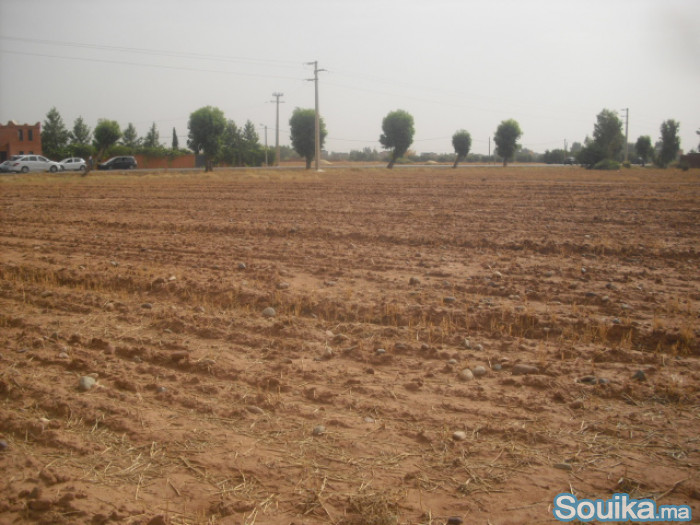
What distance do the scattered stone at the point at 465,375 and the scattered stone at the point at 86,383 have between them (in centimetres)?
296

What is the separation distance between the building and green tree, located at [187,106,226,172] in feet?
86.4

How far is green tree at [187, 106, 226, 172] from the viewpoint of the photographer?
57938 millimetres

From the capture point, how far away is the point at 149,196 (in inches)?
869

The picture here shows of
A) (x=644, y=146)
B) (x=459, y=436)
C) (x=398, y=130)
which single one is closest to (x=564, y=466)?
(x=459, y=436)

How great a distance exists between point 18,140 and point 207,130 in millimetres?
30851

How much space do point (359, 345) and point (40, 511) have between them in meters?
2.96

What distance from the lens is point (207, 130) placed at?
190ft

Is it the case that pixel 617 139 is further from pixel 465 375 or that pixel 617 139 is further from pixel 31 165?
pixel 465 375

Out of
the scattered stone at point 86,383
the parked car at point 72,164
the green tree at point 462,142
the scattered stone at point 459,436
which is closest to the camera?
the scattered stone at point 459,436

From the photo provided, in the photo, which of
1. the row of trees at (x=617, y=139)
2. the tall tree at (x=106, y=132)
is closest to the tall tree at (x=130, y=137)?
the tall tree at (x=106, y=132)

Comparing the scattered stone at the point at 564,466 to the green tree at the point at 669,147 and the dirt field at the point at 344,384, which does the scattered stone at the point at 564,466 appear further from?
the green tree at the point at 669,147

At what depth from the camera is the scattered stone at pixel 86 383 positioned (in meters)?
4.39

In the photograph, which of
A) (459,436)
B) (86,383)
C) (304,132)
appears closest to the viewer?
(459,436)

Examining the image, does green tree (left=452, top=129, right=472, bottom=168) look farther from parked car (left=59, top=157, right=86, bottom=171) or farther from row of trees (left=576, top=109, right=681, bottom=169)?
parked car (left=59, top=157, right=86, bottom=171)
